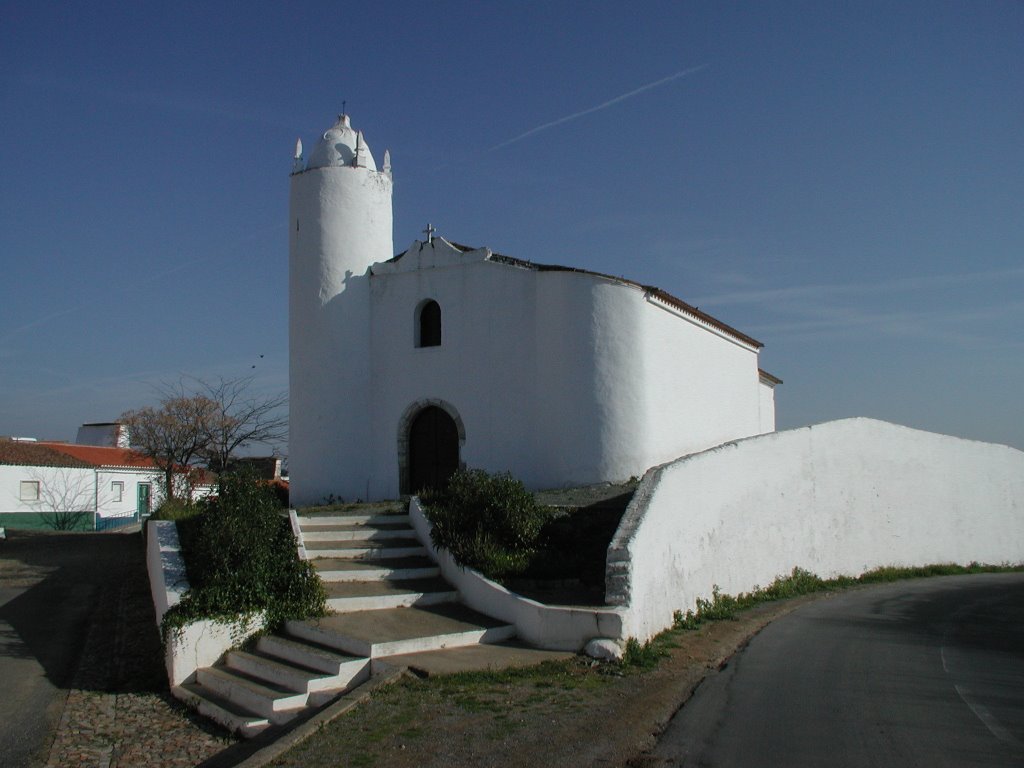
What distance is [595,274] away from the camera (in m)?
16.5

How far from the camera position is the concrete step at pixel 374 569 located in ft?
36.3

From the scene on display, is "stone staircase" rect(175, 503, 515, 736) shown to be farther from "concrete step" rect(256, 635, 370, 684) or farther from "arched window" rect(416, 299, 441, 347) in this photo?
"arched window" rect(416, 299, 441, 347)

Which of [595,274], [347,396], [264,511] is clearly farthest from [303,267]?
[264,511]

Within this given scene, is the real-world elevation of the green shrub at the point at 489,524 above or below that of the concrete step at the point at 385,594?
above

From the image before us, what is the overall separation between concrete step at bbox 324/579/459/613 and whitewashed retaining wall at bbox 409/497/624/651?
344 mm

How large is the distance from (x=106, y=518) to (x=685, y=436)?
27536mm

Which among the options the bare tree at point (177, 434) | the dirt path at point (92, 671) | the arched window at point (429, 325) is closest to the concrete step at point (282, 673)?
the dirt path at point (92, 671)

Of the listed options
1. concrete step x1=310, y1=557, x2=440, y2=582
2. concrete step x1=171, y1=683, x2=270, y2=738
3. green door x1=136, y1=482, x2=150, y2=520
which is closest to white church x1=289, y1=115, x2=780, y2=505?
concrete step x1=310, y1=557, x2=440, y2=582

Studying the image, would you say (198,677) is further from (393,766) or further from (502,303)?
(502,303)

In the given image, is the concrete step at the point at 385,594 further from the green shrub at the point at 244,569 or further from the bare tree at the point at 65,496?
the bare tree at the point at 65,496

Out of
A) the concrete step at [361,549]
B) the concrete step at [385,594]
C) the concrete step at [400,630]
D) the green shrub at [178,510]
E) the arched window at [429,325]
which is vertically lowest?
the concrete step at [400,630]

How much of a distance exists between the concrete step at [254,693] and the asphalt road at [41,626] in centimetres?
143

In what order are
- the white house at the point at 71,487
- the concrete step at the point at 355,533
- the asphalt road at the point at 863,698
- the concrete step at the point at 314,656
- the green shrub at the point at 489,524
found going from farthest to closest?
the white house at the point at 71,487, the concrete step at the point at 355,533, the green shrub at the point at 489,524, the concrete step at the point at 314,656, the asphalt road at the point at 863,698

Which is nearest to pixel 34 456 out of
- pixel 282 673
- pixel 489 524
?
pixel 489 524
